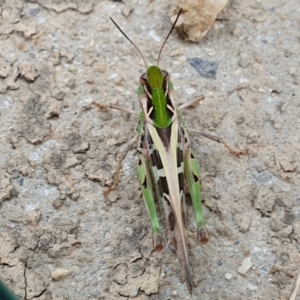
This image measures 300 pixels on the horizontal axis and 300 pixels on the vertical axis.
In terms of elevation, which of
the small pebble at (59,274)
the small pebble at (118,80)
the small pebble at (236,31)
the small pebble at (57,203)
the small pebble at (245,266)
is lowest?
the small pebble at (245,266)

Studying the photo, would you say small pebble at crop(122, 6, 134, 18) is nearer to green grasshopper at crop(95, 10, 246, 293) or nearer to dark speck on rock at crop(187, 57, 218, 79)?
dark speck on rock at crop(187, 57, 218, 79)

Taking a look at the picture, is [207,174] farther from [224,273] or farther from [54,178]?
[54,178]

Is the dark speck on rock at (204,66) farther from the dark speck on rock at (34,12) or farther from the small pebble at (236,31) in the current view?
the dark speck on rock at (34,12)

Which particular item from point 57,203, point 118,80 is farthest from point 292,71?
point 57,203

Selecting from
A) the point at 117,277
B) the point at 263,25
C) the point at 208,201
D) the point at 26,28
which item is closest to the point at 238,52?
the point at 263,25

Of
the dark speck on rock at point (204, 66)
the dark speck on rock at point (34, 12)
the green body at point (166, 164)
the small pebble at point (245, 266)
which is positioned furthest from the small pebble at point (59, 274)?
the dark speck on rock at point (34, 12)
